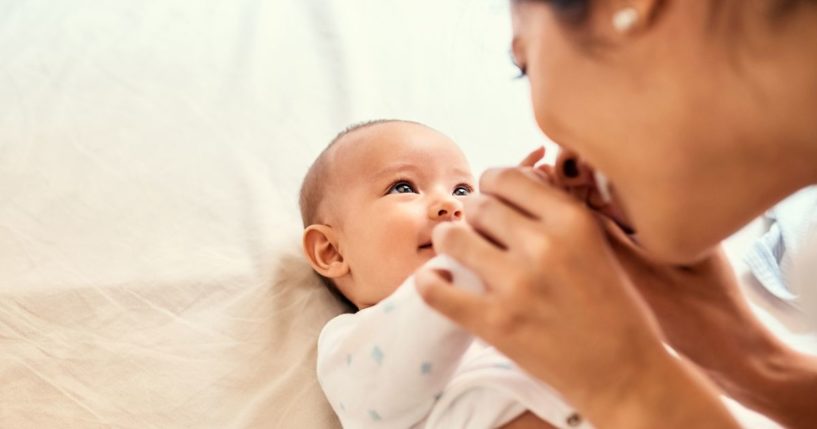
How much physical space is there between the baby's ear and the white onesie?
20cm

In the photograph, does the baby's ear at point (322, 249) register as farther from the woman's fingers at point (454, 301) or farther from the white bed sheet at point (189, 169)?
the woman's fingers at point (454, 301)

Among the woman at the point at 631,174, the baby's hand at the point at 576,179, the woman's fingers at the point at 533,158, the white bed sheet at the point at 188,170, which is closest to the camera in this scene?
the woman at the point at 631,174

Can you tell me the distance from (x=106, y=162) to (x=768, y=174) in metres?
0.98

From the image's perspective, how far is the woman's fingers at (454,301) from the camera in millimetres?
657

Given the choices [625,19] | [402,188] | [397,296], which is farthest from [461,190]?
[625,19]

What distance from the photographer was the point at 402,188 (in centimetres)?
111

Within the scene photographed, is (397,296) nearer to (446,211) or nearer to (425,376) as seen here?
(425,376)

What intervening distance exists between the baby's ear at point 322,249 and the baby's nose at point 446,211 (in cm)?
15

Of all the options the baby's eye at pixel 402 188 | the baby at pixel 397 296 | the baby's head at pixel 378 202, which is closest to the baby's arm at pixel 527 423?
the baby at pixel 397 296

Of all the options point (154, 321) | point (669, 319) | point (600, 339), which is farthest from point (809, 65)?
point (154, 321)

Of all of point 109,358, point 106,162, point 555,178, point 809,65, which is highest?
point 809,65

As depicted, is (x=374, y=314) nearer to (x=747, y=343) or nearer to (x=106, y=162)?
(x=747, y=343)

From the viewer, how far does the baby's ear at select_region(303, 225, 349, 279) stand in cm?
111

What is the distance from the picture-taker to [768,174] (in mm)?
608
